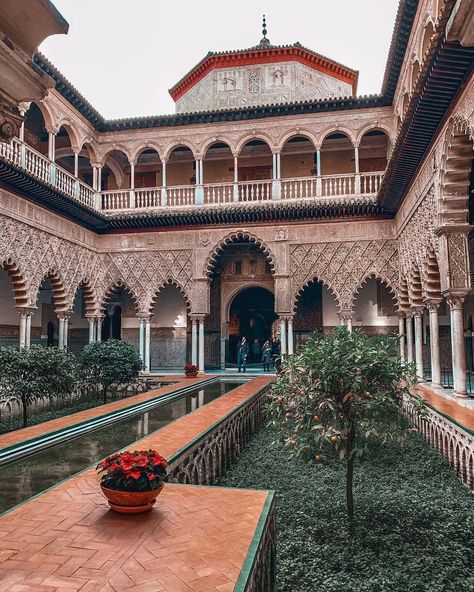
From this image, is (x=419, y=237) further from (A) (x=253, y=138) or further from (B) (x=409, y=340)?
(A) (x=253, y=138)

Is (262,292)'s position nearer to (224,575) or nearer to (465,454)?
(465,454)

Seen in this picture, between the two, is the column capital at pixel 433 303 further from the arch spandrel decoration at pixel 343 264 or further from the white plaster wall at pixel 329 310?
the white plaster wall at pixel 329 310

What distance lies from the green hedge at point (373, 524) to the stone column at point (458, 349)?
58.8 inches

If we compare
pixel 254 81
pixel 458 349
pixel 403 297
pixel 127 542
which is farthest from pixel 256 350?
pixel 127 542

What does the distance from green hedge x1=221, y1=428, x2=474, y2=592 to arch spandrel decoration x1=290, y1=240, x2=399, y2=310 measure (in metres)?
7.45

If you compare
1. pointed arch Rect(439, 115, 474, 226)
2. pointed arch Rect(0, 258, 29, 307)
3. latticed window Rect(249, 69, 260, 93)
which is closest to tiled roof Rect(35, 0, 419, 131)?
latticed window Rect(249, 69, 260, 93)

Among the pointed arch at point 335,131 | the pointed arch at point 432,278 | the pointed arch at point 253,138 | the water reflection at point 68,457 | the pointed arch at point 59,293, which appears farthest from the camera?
the pointed arch at point 253,138

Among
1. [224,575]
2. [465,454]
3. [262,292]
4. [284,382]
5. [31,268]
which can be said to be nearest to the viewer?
[224,575]

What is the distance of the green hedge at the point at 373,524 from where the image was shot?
3412 mm

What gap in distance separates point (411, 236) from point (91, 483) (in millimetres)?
9252

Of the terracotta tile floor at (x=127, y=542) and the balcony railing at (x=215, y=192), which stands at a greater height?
the balcony railing at (x=215, y=192)

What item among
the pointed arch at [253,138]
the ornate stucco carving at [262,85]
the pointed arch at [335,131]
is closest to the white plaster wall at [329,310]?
the pointed arch at [335,131]

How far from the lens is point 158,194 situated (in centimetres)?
1499

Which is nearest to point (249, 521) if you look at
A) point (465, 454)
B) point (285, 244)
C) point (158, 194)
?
point (465, 454)
